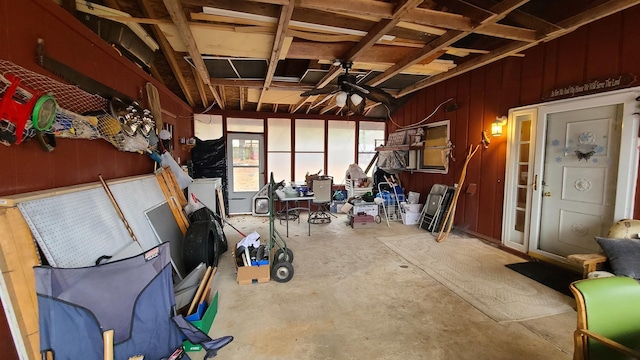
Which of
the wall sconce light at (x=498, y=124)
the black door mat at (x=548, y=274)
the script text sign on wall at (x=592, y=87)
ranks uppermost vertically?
the script text sign on wall at (x=592, y=87)

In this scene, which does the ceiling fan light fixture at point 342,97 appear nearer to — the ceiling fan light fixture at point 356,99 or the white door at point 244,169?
the ceiling fan light fixture at point 356,99

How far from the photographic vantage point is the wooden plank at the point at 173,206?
11.4 ft

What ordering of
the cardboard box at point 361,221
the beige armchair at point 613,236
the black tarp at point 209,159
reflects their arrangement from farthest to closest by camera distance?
the black tarp at point 209,159
the cardboard box at point 361,221
the beige armchair at point 613,236

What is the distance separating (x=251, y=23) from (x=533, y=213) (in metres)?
4.40

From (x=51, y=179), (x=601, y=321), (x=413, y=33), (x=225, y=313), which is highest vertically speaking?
(x=413, y=33)

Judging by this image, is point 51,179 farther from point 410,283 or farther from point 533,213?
point 533,213

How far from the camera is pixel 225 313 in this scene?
8.20 ft

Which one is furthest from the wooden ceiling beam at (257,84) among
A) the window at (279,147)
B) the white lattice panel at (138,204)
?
the window at (279,147)

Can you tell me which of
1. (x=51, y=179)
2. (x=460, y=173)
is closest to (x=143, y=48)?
(x=51, y=179)

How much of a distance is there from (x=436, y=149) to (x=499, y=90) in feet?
5.52

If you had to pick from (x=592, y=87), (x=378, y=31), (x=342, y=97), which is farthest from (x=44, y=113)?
(x=592, y=87)

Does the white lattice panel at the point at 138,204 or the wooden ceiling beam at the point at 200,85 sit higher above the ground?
the wooden ceiling beam at the point at 200,85

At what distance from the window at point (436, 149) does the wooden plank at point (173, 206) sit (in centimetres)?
486

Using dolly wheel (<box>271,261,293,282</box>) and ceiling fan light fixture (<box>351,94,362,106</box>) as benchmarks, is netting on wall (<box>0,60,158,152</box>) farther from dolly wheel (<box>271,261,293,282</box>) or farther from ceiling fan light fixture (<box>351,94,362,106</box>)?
ceiling fan light fixture (<box>351,94,362,106</box>)
